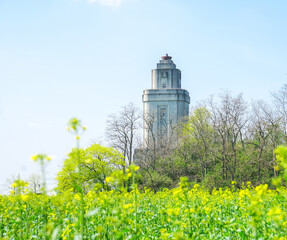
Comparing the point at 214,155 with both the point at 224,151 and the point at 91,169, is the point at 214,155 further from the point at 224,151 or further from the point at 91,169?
the point at 91,169

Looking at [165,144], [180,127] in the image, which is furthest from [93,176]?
[180,127]

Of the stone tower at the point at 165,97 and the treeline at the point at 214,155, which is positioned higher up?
the stone tower at the point at 165,97

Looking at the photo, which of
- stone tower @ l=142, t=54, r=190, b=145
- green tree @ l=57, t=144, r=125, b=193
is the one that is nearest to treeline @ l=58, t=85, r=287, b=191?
green tree @ l=57, t=144, r=125, b=193

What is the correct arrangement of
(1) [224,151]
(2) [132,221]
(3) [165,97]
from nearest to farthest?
(2) [132,221] < (1) [224,151] < (3) [165,97]

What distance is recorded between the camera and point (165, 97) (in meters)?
43.7

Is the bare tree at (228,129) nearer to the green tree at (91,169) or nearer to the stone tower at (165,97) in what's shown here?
the green tree at (91,169)

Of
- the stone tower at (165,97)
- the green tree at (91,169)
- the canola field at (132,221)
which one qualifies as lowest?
the canola field at (132,221)

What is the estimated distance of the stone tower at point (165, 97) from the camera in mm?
42938

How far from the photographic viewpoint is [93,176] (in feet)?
85.3

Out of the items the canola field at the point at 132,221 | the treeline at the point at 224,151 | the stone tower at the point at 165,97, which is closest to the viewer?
the canola field at the point at 132,221

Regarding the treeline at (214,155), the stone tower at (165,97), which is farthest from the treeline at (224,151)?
the stone tower at (165,97)

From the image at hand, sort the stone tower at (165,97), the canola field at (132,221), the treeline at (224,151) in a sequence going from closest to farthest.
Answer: the canola field at (132,221) < the treeline at (224,151) < the stone tower at (165,97)

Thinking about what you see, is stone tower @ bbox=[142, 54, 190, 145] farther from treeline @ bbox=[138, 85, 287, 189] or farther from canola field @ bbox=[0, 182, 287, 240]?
canola field @ bbox=[0, 182, 287, 240]

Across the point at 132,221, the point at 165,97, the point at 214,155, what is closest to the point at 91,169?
the point at 214,155
